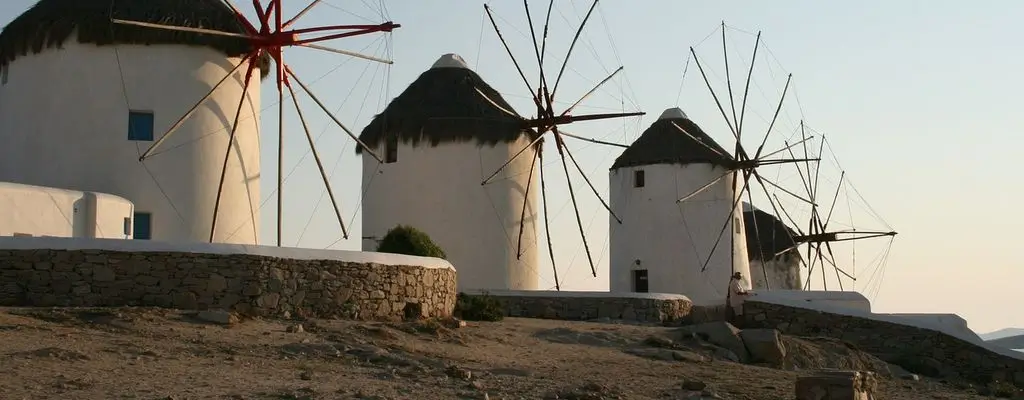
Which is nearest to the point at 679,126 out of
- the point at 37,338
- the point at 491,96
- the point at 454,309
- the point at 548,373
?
the point at 491,96

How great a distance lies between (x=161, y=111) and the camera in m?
20.8

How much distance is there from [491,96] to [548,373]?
49.2 ft

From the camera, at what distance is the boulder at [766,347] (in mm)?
18625

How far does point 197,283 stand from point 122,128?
512cm

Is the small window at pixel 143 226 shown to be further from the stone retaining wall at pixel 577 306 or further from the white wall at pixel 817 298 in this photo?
the white wall at pixel 817 298

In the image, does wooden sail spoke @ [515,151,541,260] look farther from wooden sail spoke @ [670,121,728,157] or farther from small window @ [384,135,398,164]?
wooden sail spoke @ [670,121,728,157]

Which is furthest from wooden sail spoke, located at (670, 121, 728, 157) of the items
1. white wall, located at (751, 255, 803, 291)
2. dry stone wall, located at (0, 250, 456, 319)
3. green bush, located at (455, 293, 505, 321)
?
dry stone wall, located at (0, 250, 456, 319)

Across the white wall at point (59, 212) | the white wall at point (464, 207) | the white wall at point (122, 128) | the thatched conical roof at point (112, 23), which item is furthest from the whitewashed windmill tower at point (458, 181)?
the white wall at point (59, 212)

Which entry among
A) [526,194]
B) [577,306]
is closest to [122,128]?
[577,306]

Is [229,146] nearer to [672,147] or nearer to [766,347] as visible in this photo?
[766,347]

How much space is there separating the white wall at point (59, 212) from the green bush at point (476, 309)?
5467 mm

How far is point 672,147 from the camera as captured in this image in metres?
33.1

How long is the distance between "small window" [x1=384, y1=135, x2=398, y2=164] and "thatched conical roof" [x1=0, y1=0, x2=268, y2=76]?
8052 mm

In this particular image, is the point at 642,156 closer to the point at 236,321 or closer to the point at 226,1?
the point at 226,1
